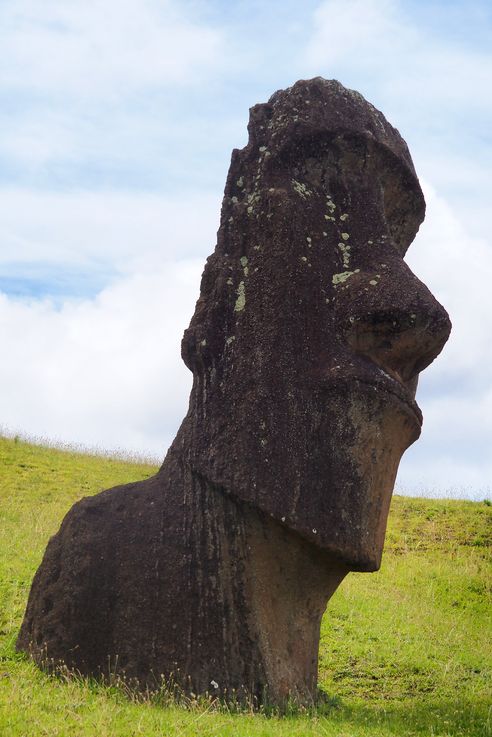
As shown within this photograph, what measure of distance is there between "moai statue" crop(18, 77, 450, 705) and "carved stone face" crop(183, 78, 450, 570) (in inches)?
0.6

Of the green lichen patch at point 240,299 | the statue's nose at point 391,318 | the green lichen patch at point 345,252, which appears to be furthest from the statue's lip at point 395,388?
the green lichen patch at point 240,299

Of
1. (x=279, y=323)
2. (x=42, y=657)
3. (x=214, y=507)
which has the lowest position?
(x=42, y=657)

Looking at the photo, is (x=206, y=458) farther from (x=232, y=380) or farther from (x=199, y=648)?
(x=199, y=648)

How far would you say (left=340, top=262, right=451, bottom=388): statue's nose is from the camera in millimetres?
6812

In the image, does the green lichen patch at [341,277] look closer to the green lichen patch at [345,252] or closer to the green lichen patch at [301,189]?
the green lichen patch at [345,252]

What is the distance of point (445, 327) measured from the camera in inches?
274

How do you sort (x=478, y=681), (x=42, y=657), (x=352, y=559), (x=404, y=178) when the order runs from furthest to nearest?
1. (x=478, y=681)
2. (x=404, y=178)
3. (x=42, y=657)
4. (x=352, y=559)

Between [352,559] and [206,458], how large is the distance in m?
1.33

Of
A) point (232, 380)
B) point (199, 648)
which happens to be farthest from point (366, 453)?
point (199, 648)

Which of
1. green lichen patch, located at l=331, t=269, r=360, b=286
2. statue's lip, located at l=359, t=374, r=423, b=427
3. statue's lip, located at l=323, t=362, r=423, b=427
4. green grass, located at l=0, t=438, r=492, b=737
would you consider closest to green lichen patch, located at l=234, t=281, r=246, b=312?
green lichen patch, located at l=331, t=269, r=360, b=286


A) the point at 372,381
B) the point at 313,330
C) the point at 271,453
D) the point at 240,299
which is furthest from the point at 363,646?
the point at 240,299

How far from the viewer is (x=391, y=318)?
6824mm

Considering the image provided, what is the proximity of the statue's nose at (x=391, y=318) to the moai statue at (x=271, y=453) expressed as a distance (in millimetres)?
12

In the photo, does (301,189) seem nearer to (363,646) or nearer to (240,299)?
(240,299)
